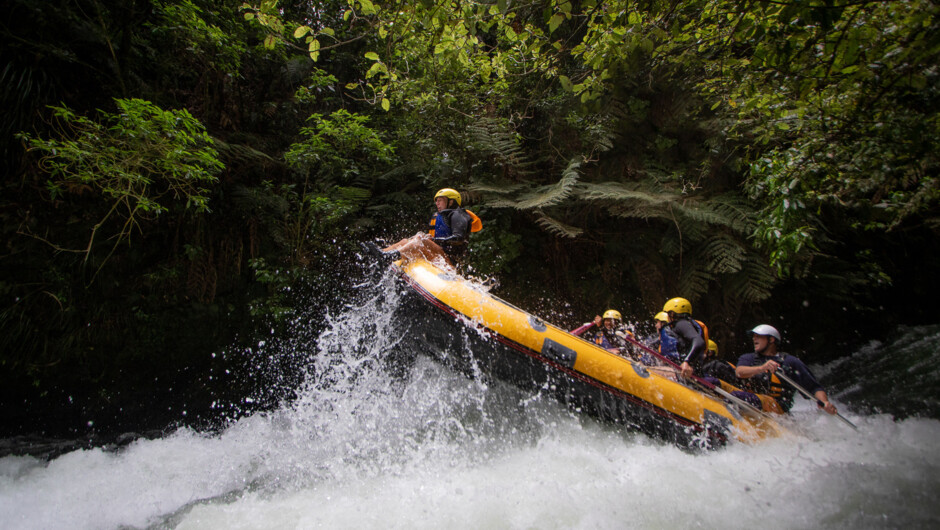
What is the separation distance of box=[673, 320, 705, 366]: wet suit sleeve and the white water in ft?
3.27

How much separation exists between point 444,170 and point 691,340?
3.90 m

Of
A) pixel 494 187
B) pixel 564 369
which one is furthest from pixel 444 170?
pixel 564 369

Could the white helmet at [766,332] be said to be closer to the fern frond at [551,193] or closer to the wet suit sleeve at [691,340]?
the wet suit sleeve at [691,340]

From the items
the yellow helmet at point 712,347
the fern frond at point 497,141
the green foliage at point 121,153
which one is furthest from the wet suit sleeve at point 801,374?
the green foliage at point 121,153

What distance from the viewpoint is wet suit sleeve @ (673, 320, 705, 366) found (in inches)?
176

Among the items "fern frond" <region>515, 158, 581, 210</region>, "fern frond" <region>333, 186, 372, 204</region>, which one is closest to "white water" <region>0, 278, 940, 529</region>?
"fern frond" <region>333, 186, 372, 204</region>

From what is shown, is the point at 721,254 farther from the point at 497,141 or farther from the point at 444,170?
the point at 444,170

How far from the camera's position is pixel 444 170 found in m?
6.06

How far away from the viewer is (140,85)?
4754 mm

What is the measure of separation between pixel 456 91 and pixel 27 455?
643 cm

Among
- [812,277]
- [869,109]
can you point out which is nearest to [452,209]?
[869,109]

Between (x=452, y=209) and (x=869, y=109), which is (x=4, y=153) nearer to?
(x=452, y=209)

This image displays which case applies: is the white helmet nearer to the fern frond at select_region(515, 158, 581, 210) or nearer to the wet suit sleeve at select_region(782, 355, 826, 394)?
the wet suit sleeve at select_region(782, 355, 826, 394)

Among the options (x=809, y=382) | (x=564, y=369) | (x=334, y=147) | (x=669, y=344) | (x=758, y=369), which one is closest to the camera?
(x=564, y=369)
